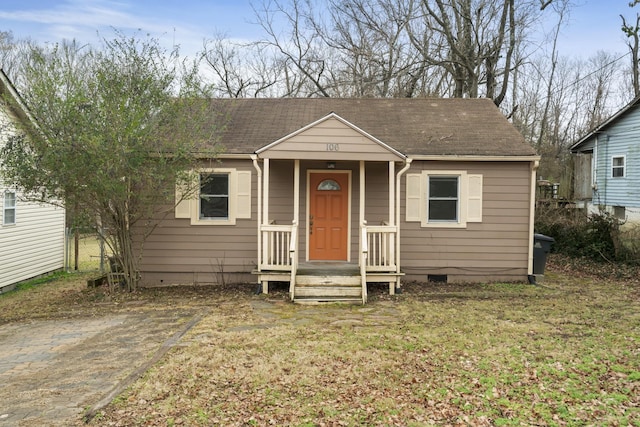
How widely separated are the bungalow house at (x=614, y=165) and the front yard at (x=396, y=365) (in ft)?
33.0

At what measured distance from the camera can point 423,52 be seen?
2164 centimetres

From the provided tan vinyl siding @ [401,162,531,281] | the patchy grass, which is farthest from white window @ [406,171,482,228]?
the patchy grass

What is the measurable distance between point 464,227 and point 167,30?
7.61 metres

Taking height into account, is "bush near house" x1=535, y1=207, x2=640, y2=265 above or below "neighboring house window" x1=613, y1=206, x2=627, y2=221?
below

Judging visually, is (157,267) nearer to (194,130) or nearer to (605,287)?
(194,130)

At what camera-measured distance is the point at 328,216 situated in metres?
10.9

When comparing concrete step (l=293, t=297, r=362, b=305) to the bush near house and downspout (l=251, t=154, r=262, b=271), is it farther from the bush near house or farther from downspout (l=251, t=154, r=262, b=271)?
the bush near house

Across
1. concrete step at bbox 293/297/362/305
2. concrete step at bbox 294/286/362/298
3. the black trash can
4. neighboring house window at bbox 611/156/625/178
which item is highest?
neighboring house window at bbox 611/156/625/178

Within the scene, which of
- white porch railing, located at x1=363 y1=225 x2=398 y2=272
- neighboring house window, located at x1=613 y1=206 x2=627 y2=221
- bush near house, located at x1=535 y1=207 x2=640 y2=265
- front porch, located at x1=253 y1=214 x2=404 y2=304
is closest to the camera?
front porch, located at x1=253 y1=214 x2=404 y2=304

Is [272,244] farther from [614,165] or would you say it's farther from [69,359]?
[614,165]

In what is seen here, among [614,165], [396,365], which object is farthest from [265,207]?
[614,165]

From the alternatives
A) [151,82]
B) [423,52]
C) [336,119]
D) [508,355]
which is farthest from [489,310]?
[423,52]

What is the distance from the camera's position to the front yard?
4.26 meters

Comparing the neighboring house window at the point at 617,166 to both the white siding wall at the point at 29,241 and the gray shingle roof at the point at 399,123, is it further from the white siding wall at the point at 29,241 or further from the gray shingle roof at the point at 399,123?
the white siding wall at the point at 29,241
